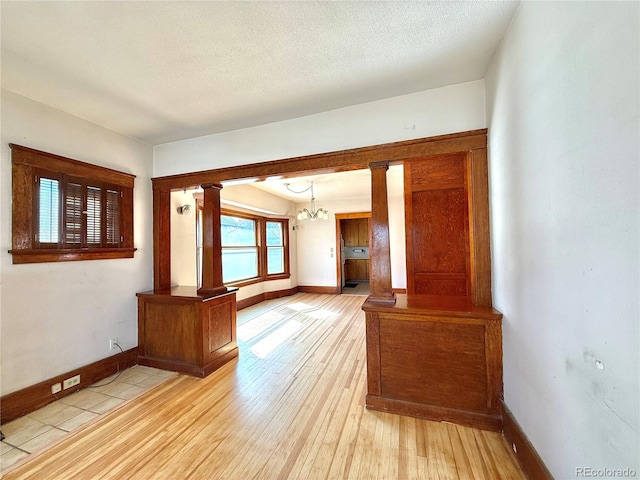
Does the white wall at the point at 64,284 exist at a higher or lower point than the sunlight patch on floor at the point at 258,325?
higher

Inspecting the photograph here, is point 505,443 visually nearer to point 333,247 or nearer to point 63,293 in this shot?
point 63,293

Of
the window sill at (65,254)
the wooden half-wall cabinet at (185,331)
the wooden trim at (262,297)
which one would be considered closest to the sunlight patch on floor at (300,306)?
the wooden trim at (262,297)

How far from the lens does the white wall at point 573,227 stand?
2.57ft

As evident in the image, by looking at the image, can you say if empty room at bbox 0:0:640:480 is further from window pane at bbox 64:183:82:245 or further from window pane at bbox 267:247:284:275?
window pane at bbox 267:247:284:275

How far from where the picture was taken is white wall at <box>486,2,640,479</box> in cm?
78

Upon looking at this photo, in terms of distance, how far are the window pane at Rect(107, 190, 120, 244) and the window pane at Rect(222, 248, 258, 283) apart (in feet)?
7.29

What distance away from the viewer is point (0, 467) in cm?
158

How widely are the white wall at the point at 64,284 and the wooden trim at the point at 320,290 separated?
14.4 feet

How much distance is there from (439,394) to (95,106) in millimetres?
3844

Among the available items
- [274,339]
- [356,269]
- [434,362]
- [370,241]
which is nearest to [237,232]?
[274,339]

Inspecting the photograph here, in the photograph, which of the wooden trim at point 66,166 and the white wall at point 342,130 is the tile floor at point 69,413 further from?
the white wall at point 342,130

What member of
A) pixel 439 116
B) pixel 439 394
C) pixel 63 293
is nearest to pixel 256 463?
pixel 439 394

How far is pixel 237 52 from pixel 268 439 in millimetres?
2649

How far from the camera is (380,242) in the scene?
7.39ft
